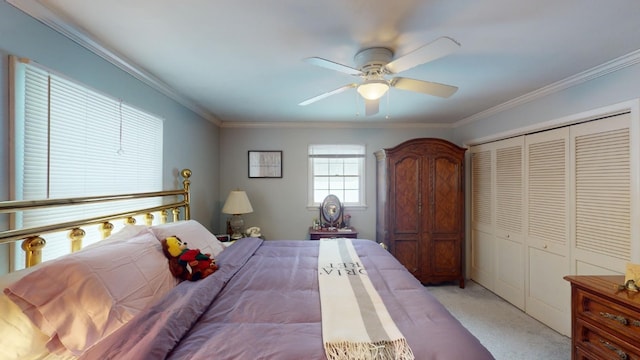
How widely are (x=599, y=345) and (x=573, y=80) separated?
2.05m

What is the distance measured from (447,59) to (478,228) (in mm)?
2689

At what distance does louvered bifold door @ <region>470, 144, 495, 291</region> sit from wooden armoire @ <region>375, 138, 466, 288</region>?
1.02ft

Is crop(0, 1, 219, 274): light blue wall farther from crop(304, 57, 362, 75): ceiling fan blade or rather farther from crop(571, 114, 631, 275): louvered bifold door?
crop(571, 114, 631, 275): louvered bifold door

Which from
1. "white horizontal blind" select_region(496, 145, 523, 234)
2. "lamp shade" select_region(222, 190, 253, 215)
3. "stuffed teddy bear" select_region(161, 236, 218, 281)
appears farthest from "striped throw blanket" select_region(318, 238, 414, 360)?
"white horizontal blind" select_region(496, 145, 523, 234)

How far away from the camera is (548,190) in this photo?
8.69 feet

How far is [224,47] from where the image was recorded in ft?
5.83

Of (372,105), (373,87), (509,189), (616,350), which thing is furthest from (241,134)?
(616,350)

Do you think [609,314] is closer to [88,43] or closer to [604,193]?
[604,193]

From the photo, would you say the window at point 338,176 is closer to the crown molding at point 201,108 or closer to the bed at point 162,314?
the crown molding at point 201,108

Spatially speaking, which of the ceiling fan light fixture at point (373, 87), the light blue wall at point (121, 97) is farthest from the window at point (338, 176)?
the ceiling fan light fixture at point (373, 87)

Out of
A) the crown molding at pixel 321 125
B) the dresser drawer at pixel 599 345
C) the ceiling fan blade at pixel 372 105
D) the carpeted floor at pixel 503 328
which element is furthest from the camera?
the crown molding at pixel 321 125

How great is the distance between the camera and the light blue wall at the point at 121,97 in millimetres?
1229

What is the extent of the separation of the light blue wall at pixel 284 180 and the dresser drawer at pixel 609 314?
2.53 meters

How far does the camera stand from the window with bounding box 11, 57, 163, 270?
4.27 feet
